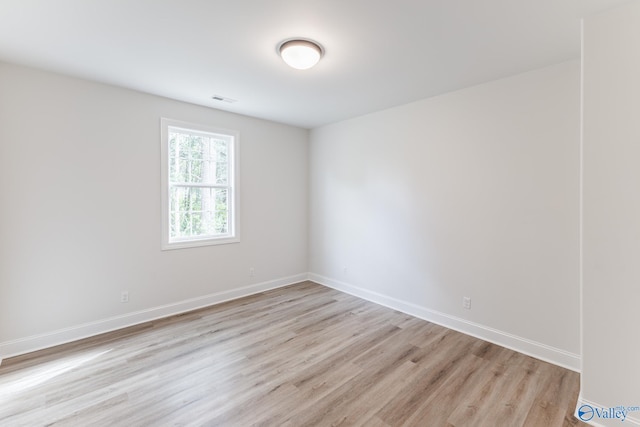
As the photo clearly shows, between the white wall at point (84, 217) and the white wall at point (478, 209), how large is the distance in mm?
2154

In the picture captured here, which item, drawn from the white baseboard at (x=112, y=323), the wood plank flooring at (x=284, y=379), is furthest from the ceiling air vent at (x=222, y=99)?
the wood plank flooring at (x=284, y=379)

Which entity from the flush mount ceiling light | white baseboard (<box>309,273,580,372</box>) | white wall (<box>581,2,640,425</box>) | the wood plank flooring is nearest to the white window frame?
the wood plank flooring

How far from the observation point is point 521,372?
2311mm

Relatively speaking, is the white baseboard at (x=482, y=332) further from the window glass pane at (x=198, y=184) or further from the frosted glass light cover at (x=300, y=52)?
the frosted glass light cover at (x=300, y=52)

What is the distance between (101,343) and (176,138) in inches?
96.1

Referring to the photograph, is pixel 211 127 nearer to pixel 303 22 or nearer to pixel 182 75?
pixel 182 75

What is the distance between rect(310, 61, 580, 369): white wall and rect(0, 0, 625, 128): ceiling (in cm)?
39

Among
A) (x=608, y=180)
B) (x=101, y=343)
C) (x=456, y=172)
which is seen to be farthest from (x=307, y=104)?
(x=101, y=343)

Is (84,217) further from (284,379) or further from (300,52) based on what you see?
(300,52)

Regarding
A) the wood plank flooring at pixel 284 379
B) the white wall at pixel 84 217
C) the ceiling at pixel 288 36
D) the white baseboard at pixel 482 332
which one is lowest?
the wood plank flooring at pixel 284 379

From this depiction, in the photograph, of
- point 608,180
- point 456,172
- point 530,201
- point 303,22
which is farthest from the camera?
point 456,172

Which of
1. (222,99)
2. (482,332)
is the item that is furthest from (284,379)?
(222,99)

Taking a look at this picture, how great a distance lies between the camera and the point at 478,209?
2.93 metres

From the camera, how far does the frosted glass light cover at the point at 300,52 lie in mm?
2127
